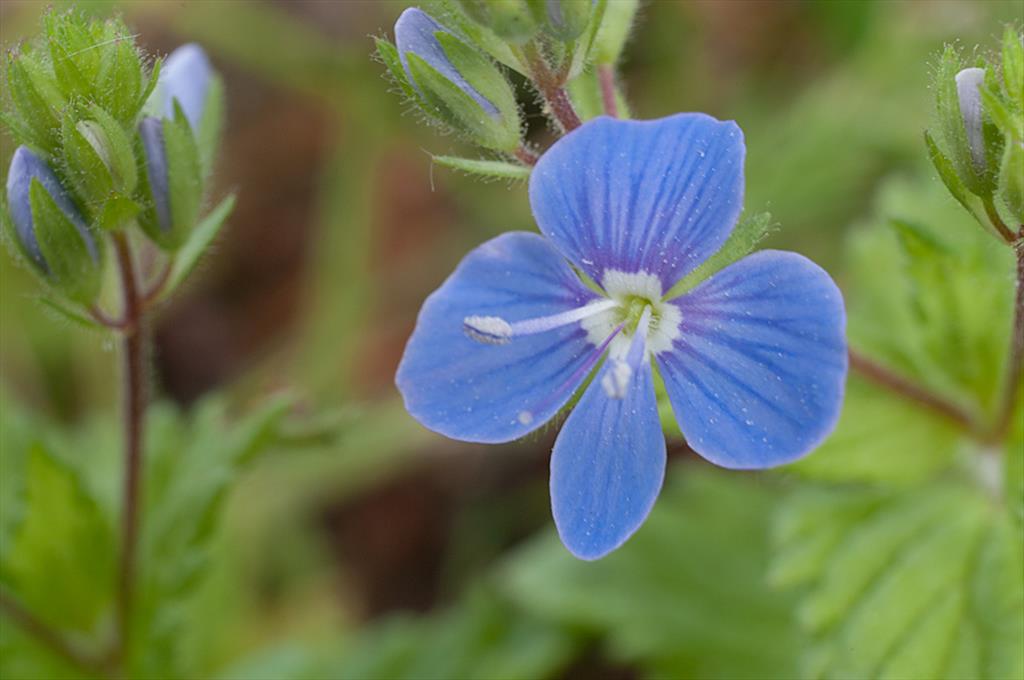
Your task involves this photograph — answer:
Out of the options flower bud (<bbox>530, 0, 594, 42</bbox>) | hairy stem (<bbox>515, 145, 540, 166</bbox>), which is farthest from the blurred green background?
flower bud (<bbox>530, 0, 594, 42</bbox>)

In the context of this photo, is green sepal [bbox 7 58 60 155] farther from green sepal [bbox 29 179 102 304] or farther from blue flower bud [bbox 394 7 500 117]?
blue flower bud [bbox 394 7 500 117]

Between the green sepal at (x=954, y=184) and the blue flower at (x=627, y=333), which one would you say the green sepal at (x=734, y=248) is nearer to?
the blue flower at (x=627, y=333)

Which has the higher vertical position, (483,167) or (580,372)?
(483,167)

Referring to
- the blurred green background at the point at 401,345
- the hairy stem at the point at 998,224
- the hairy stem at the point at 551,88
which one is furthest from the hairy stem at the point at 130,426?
the hairy stem at the point at 998,224

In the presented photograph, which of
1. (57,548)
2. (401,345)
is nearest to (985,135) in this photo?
(57,548)

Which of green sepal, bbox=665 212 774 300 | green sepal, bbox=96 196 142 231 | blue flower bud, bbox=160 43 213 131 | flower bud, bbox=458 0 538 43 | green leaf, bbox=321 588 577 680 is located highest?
blue flower bud, bbox=160 43 213 131

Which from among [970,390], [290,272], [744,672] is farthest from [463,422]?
[290,272]

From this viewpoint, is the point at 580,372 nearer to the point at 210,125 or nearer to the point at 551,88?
the point at 551,88
